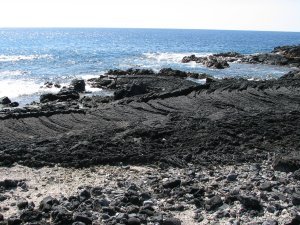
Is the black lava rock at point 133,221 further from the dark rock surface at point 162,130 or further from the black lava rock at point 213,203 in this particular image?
the dark rock surface at point 162,130

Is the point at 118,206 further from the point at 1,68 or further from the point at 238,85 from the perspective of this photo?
the point at 1,68

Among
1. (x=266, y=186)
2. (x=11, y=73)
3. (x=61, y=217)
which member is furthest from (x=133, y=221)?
(x=11, y=73)

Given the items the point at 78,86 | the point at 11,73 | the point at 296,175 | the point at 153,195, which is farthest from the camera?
the point at 11,73

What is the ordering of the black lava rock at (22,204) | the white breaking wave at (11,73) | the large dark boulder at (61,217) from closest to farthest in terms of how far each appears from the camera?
the large dark boulder at (61,217)
the black lava rock at (22,204)
the white breaking wave at (11,73)

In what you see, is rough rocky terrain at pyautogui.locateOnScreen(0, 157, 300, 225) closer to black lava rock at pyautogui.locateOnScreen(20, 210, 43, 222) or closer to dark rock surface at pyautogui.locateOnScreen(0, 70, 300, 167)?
black lava rock at pyautogui.locateOnScreen(20, 210, 43, 222)

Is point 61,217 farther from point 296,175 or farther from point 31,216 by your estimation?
point 296,175

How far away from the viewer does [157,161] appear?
18453mm

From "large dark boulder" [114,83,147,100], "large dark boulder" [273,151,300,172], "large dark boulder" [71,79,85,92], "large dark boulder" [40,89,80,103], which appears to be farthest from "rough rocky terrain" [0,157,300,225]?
"large dark boulder" [71,79,85,92]

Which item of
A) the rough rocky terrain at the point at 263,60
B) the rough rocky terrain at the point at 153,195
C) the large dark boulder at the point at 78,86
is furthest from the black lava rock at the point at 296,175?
the rough rocky terrain at the point at 263,60

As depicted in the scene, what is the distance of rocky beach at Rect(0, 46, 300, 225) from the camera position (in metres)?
13.1

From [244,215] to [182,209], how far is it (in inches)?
75.3

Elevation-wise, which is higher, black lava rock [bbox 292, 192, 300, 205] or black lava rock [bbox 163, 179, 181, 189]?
black lava rock [bbox 292, 192, 300, 205]

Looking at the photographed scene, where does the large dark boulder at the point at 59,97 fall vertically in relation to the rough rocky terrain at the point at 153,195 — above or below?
below

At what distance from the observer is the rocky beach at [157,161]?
13.1 meters
